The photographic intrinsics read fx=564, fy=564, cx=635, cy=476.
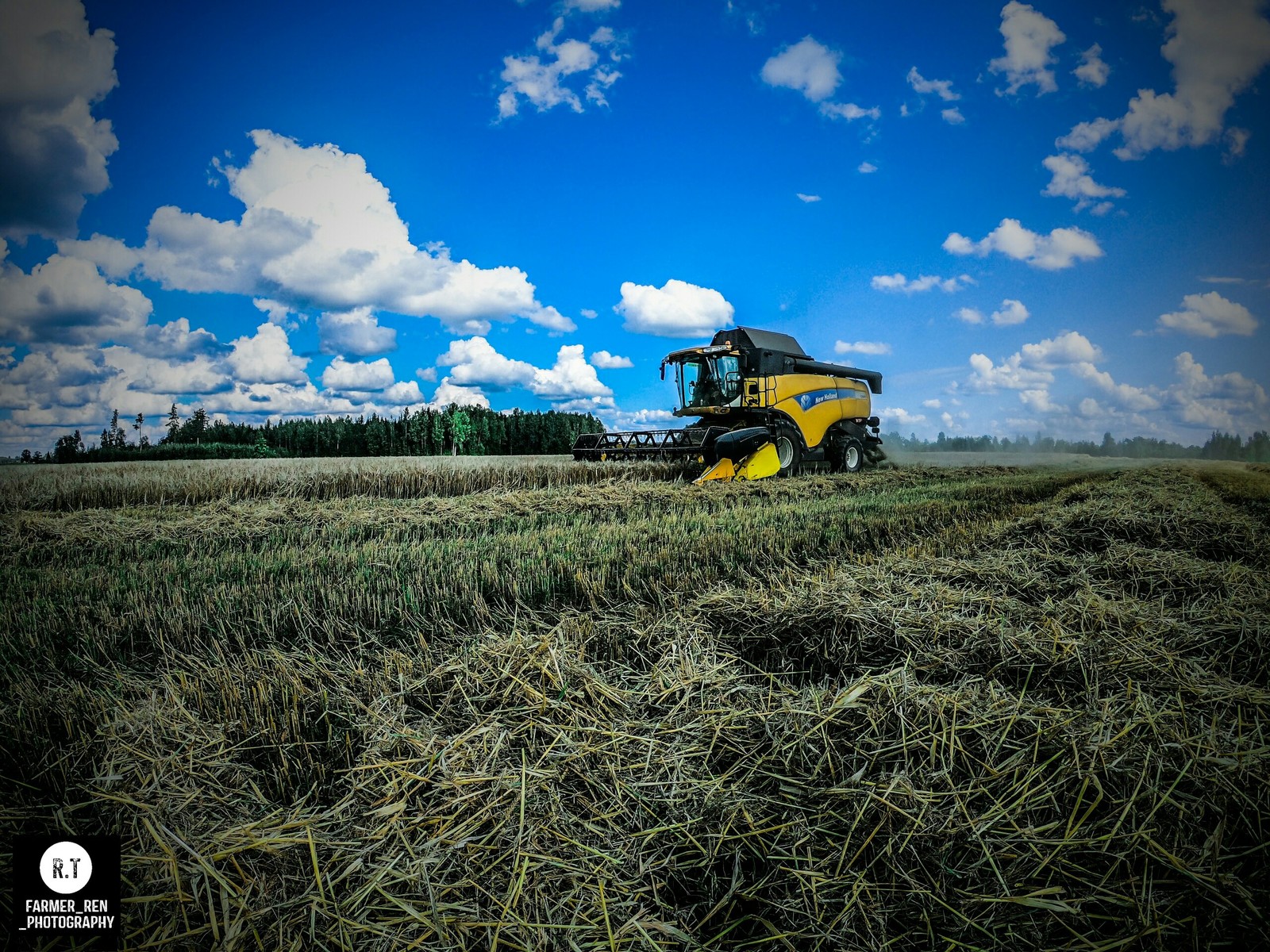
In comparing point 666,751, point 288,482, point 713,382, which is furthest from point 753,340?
point 666,751

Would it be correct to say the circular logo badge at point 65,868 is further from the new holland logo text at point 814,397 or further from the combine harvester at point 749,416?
the new holland logo text at point 814,397

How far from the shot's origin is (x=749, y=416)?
48.8ft

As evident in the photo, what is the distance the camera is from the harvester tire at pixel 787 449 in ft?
48.6

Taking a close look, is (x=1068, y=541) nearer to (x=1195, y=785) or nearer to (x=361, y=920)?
(x=1195, y=785)

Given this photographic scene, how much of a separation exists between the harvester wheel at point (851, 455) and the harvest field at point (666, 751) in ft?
43.7

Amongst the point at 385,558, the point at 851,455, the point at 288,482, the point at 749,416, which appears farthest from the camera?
the point at 851,455

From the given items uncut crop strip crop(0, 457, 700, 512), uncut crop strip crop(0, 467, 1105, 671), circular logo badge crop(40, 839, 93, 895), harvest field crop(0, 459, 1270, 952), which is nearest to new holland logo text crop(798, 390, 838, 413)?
uncut crop strip crop(0, 457, 700, 512)

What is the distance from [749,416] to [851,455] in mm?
5176

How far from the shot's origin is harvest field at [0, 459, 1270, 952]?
4.89 ft

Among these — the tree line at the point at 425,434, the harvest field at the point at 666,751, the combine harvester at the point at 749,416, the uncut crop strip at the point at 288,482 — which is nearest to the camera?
the harvest field at the point at 666,751

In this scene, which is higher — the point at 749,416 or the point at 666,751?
the point at 749,416

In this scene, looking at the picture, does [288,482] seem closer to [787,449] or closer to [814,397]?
[787,449]

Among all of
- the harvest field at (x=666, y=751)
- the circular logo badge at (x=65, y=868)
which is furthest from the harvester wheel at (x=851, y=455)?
the circular logo badge at (x=65, y=868)

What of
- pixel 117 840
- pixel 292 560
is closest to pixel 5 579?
pixel 292 560
